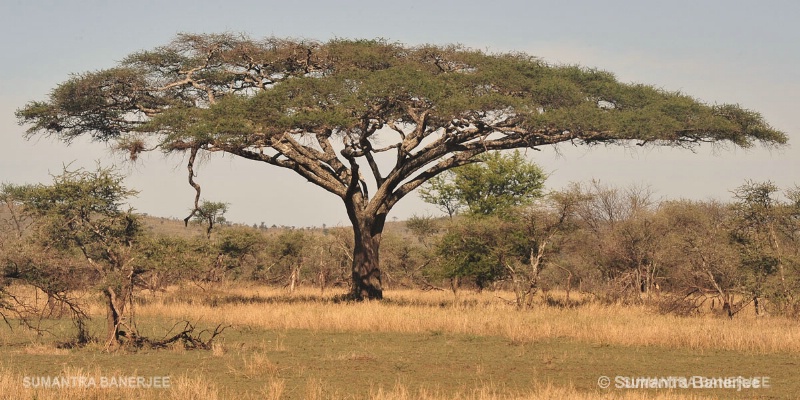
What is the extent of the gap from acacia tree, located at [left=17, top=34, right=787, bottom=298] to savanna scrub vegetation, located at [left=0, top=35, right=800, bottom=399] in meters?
0.08

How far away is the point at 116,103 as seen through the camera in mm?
29703

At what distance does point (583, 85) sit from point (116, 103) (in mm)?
15771

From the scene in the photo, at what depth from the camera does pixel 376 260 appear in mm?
29484

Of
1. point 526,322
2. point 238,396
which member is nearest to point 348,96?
point 526,322

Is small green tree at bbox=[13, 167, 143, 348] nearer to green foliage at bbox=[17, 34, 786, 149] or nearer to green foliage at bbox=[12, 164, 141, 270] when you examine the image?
green foliage at bbox=[12, 164, 141, 270]

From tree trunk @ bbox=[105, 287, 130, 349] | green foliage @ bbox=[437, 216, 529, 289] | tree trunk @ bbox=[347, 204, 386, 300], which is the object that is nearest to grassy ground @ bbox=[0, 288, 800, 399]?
tree trunk @ bbox=[105, 287, 130, 349]

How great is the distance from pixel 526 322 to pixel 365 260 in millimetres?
9231

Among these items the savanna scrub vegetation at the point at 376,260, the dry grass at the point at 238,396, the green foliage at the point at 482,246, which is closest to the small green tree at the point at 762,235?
the savanna scrub vegetation at the point at 376,260

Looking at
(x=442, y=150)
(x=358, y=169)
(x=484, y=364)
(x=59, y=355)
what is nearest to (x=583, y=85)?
(x=442, y=150)

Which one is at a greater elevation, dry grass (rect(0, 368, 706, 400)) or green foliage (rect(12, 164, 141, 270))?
green foliage (rect(12, 164, 141, 270))

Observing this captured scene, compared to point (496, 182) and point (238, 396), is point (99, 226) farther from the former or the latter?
point (496, 182)

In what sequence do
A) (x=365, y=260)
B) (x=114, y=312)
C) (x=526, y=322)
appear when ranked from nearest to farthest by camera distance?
(x=114, y=312)
(x=526, y=322)
(x=365, y=260)

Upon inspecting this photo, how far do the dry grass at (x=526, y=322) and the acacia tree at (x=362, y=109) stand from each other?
14.9 feet

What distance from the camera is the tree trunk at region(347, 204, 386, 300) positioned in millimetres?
28891
